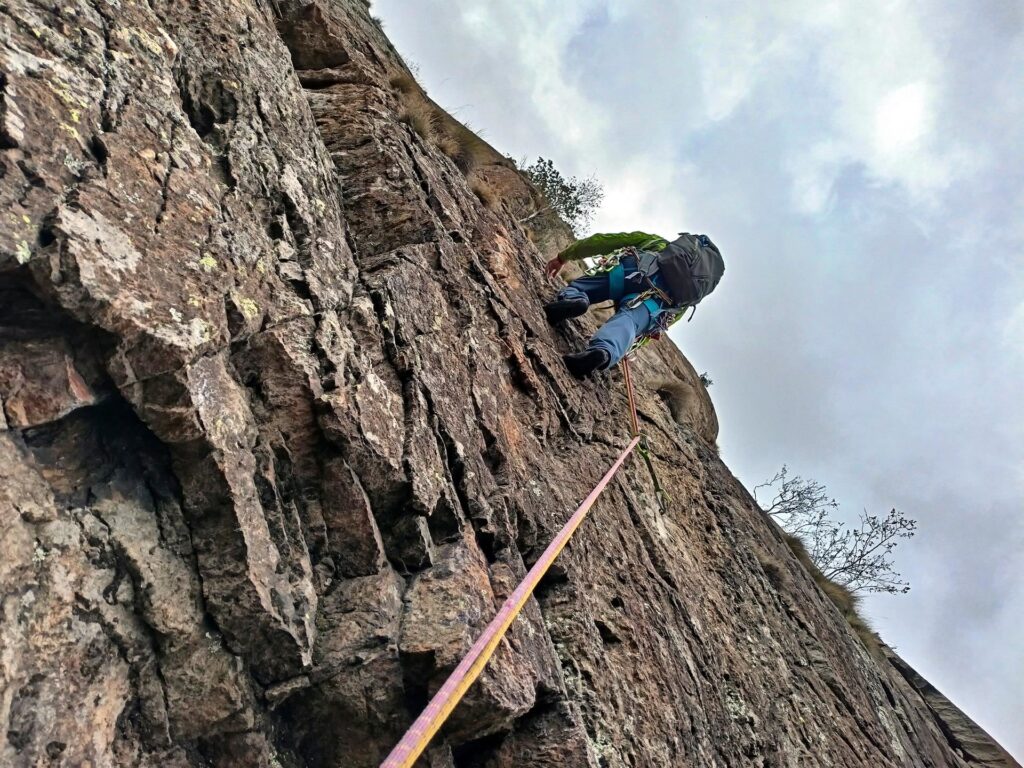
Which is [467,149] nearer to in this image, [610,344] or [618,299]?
[618,299]

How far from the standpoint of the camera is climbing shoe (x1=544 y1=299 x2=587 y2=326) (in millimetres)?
7562

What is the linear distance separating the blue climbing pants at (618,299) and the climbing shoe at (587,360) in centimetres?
21

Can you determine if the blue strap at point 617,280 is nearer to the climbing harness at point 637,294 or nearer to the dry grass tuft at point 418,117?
the climbing harness at point 637,294

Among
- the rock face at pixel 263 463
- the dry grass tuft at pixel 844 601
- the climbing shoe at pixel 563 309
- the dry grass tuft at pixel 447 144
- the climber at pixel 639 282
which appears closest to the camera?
the rock face at pixel 263 463

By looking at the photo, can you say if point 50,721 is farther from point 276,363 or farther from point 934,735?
point 934,735

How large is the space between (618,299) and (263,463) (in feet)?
19.1

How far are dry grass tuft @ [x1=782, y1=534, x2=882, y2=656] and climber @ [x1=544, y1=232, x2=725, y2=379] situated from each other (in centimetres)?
614

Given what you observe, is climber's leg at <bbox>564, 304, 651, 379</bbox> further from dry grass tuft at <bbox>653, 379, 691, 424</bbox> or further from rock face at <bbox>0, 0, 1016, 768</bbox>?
dry grass tuft at <bbox>653, 379, 691, 424</bbox>

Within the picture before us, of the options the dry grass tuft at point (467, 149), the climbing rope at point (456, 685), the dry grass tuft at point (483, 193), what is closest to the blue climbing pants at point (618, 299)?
the dry grass tuft at point (483, 193)

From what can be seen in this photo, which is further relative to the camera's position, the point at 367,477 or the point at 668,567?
the point at 668,567

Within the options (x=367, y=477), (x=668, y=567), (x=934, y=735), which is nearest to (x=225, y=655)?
(x=367, y=477)

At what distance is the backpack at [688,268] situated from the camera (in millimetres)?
7949

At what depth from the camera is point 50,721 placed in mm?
2295

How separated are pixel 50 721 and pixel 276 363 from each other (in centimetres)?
178
